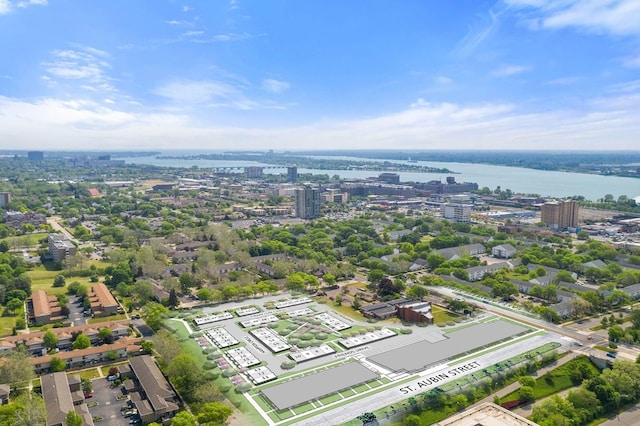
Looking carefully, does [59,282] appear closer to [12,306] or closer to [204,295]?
[12,306]

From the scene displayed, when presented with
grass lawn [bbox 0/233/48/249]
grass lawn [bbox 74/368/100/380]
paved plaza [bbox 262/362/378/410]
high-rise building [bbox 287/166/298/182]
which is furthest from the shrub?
high-rise building [bbox 287/166/298/182]

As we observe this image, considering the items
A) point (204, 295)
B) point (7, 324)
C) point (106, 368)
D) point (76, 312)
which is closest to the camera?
point (106, 368)

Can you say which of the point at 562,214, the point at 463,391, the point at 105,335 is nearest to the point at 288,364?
the point at 463,391

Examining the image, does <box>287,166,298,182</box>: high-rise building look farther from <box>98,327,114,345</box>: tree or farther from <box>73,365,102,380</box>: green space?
<box>73,365,102,380</box>: green space

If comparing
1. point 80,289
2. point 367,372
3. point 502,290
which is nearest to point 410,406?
point 367,372

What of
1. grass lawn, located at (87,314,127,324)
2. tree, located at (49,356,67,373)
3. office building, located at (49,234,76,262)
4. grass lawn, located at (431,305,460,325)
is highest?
office building, located at (49,234,76,262)

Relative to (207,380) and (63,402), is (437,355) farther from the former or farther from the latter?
(63,402)
